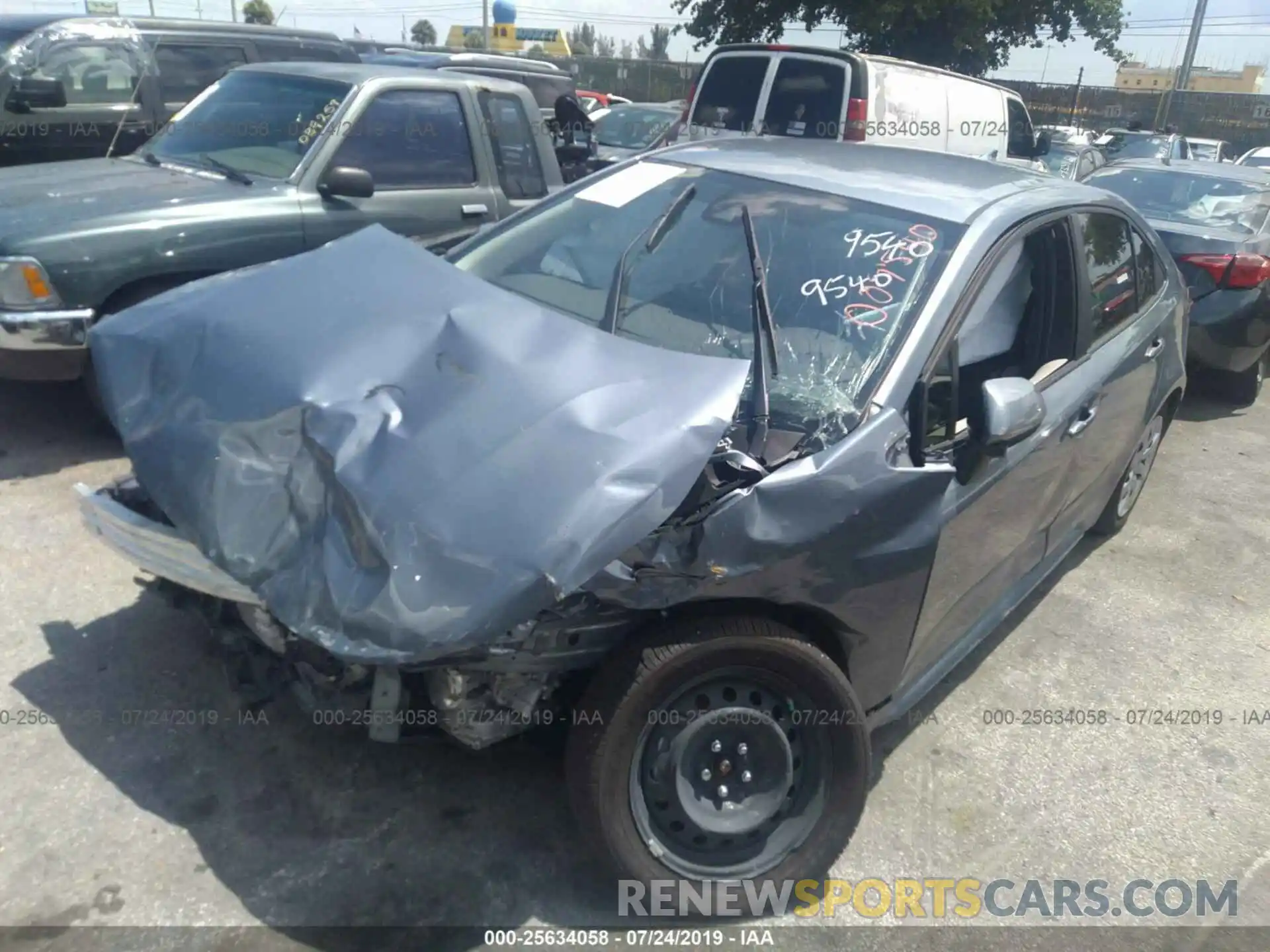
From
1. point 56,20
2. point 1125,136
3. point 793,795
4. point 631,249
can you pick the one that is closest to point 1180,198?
point 631,249

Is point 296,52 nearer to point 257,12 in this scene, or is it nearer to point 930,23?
point 930,23

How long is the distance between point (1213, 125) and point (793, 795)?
34.4 m

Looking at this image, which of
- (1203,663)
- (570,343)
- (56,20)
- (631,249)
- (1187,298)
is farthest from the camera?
(56,20)

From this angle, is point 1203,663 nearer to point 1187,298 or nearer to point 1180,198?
point 1187,298

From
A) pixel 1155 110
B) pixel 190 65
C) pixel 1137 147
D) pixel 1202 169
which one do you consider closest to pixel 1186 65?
pixel 1155 110

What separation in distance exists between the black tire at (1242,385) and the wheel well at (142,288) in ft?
23.0

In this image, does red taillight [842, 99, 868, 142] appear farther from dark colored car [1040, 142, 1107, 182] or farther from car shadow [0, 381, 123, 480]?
car shadow [0, 381, 123, 480]

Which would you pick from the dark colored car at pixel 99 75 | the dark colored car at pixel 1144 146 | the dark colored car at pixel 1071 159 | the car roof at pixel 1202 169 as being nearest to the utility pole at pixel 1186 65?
the dark colored car at pixel 1144 146

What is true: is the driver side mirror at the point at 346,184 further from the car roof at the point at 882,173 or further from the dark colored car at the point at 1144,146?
the dark colored car at the point at 1144,146

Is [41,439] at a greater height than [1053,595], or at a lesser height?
greater

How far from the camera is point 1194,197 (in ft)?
26.3

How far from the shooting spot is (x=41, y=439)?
5027 mm

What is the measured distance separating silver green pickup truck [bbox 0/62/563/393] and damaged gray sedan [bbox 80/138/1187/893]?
5.22 feet

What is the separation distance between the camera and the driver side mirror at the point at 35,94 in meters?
7.25
